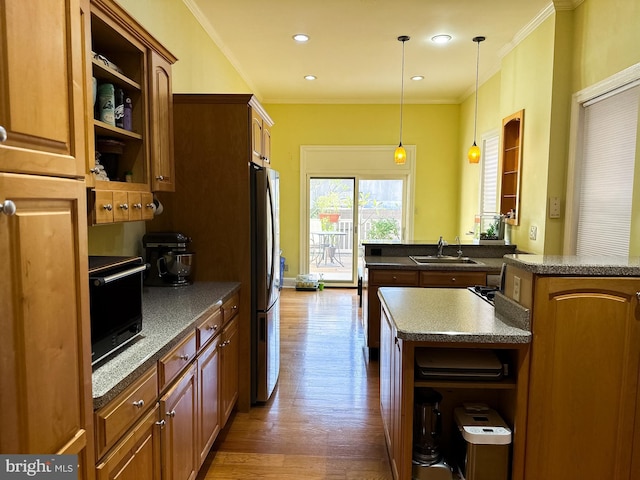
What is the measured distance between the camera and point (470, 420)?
1.82 metres

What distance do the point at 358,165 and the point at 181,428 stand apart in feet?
17.7

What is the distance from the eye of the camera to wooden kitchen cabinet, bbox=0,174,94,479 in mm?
813

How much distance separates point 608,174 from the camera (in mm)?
2938

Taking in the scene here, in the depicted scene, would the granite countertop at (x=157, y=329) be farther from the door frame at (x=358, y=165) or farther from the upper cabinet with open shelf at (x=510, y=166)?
the door frame at (x=358, y=165)

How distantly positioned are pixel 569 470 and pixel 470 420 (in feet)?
1.40

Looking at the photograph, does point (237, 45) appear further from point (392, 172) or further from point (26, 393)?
point (26, 393)

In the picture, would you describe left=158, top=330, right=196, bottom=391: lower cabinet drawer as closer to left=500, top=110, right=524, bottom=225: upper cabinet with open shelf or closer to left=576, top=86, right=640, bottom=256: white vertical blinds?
left=576, top=86, right=640, bottom=256: white vertical blinds

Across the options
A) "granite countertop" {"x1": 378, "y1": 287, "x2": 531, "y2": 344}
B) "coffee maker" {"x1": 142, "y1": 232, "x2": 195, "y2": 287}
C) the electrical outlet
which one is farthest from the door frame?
the electrical outlet

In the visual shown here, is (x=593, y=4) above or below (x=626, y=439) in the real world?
above

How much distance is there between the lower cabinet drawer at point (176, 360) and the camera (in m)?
1.58

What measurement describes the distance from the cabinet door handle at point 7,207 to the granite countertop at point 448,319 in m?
1.36

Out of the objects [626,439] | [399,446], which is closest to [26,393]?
[399,446]

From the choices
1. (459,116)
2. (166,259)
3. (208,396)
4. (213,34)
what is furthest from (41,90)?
(459,116)

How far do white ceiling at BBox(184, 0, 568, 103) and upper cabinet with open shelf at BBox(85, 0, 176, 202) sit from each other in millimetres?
1614
